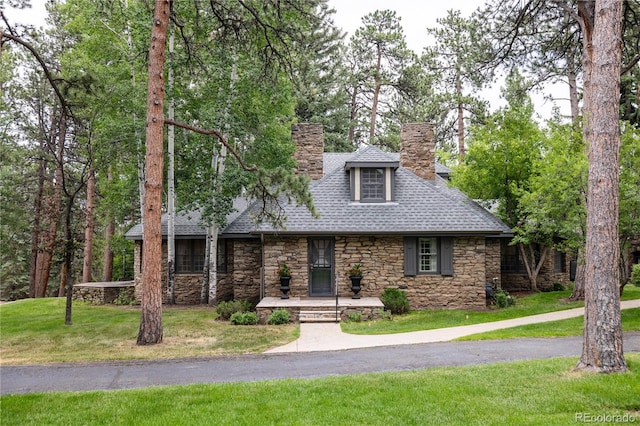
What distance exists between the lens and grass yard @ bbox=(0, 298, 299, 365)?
9.36 metres

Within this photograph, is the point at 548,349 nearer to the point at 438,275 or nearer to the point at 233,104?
the point at 438,275

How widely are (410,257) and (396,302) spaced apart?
1.79 metres

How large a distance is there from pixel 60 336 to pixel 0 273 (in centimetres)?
2154

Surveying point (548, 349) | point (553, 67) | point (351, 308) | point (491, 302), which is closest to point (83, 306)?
point (351, 308)

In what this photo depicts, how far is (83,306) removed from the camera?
60.7ft

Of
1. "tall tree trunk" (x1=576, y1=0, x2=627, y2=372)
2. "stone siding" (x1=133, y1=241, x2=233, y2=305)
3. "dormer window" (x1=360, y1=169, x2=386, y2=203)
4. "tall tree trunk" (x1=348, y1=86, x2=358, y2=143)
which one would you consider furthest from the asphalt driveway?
"tall tree trunk" (x1=348, y1=86, x2=358, y2=143)

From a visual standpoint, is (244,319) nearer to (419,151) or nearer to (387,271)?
(387,271)

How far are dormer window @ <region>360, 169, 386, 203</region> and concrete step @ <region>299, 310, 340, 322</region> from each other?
4875 mm

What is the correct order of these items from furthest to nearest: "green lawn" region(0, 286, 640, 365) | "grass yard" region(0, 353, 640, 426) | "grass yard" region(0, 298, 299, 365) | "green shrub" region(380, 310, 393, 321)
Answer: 1. "green shrub" region(380, 310, 393, 321)
2. "green lawn" region(0, 286, 640, 365)
3. "grass yard" region(0, 298, 299, 365)
4. "grass yard" region(0, 353, 640, 426)

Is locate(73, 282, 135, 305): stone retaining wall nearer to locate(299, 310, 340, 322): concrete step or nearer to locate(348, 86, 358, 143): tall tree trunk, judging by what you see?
locate(299, 310, 340, 322): concrete step

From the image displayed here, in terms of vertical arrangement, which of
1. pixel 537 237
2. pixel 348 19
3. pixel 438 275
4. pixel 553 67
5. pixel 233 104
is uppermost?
pixel 348 19

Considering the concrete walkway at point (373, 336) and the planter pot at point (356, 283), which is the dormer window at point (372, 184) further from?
the concrete walkway at point (373, 336)

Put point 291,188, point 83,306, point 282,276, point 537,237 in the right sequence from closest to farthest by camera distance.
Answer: point 291,188 → point 282,276 → point 537,237 → point 83,306

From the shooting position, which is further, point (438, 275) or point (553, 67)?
point (553, 67)
